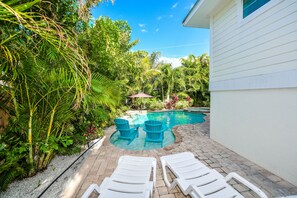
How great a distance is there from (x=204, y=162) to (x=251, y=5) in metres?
4.60

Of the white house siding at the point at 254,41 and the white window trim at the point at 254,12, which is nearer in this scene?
the white house siding at the point at 254,41

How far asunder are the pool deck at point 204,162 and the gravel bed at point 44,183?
0.17 metres

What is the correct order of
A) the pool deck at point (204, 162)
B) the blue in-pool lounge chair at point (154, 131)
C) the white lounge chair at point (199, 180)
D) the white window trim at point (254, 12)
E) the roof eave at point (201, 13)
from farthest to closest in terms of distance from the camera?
the blue in-pool lounge chair at point (154, 131)
the roof eave at point (201, 13)
the white window trim at point (254, 12)
the pool deck at point (204, 162)
the white lounge chair at point (199, 180)

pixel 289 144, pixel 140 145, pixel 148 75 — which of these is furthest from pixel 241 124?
pixel 148 75

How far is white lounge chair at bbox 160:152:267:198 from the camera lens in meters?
2.21

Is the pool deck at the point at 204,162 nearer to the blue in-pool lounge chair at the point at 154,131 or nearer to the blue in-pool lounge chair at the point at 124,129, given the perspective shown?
the blue in-pool lounge chair at the point at 154,131

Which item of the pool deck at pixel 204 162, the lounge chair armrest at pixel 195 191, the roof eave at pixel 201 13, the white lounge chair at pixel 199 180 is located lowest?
the pool deck at pixel 204 162

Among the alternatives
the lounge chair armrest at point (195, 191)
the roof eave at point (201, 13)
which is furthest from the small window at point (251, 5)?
the lounge chair armrest at point (195, 191)

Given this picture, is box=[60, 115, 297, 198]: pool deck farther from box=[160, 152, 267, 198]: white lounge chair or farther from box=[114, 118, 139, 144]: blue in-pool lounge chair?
box=[114, 118, 139, 144]: blue in-pool lounge chair

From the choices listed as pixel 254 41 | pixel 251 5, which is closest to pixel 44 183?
pixel 254 41

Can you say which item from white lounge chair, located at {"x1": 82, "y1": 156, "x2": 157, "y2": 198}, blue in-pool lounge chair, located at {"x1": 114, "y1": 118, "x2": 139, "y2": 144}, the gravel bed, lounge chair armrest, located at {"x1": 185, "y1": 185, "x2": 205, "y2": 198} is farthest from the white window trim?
the gravel bed

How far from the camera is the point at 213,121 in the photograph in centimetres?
578

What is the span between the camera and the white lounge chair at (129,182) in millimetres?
2219

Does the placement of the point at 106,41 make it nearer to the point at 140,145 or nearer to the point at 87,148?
the point at 87,148
